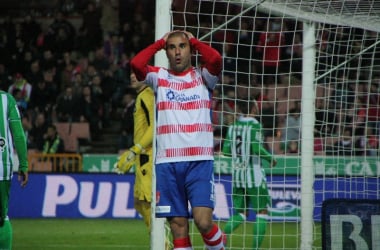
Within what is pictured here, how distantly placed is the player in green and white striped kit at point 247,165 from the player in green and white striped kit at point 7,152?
3.74 metres

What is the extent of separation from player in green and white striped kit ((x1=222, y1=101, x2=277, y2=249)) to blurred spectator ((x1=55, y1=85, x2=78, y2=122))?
959 centimetres

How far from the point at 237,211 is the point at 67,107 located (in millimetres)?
9852

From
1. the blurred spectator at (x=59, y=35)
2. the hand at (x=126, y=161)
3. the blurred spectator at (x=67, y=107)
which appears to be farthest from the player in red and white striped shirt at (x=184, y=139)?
the blurred spectator at (x=59, y=35)

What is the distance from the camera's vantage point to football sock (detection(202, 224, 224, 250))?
730 centimetres

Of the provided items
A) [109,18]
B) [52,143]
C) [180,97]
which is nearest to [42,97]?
[52,143]

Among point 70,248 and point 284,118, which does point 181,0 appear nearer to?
point 284,118

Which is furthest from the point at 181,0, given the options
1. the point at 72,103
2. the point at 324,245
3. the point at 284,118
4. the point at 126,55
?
the point at 324,245

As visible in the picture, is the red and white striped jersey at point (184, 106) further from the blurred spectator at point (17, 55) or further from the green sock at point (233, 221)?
the blurred spectator at point (17, 55)

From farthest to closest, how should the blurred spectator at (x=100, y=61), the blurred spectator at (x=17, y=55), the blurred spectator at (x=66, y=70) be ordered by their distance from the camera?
1. the blurred spectator at (x=17, y=55)
2. the blurred spectator at (x=66, y=70)
3. the blurred spectator at (x=100, y=61)

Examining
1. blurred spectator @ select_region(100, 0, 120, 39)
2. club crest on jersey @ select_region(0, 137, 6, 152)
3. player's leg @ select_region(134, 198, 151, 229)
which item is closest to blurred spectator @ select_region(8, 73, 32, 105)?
blurred spectator @ select_region(100, 0, 120, 39)

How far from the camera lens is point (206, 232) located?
7.26 metres

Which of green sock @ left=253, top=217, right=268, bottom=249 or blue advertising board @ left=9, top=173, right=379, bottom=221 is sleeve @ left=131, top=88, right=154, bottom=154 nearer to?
green sock @ left=253, top=217, right=268, bottom=249

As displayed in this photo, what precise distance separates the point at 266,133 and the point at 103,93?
4.63 m

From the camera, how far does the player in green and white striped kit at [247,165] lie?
1148 centimetres
